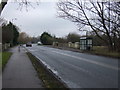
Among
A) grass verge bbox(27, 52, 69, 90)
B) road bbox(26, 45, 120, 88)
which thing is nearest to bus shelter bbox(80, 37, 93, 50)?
road bbox(26, 45, 120, 88)

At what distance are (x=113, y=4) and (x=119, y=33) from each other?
3724mm

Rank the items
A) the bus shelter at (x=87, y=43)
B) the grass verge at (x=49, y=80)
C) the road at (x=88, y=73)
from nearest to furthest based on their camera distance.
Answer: the grass verge at (x=49, y=80) < the road at (x=88, y=73) < the bus shelter at (x=87, y=43)

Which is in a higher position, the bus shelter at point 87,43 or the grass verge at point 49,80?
the bus shelter at point 87,43

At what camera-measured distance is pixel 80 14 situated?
116ft

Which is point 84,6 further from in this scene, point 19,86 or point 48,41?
point 48,41

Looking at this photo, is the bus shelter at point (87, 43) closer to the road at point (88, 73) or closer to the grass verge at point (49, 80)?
the road at point (88, 73)

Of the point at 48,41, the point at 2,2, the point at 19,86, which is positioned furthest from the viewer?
the point at 48,41

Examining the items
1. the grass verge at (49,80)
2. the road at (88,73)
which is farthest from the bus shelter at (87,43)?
the grass verge at (49,80)

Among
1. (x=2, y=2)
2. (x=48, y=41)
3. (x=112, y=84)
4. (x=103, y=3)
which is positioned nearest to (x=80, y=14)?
(x=103, y=3)

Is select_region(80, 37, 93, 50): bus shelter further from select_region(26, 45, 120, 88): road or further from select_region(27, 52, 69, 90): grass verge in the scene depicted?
select_region(27, 52, 69, 90): grass verge

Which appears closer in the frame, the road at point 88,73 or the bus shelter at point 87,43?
the road at point 88,73

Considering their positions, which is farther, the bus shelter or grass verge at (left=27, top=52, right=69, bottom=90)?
the bus shelter

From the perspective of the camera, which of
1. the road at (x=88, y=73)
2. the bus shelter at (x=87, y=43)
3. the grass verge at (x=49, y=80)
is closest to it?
the grass verge at (x=49, y=80)

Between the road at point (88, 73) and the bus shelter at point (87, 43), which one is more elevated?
the bus shelter at point (87, 43)
